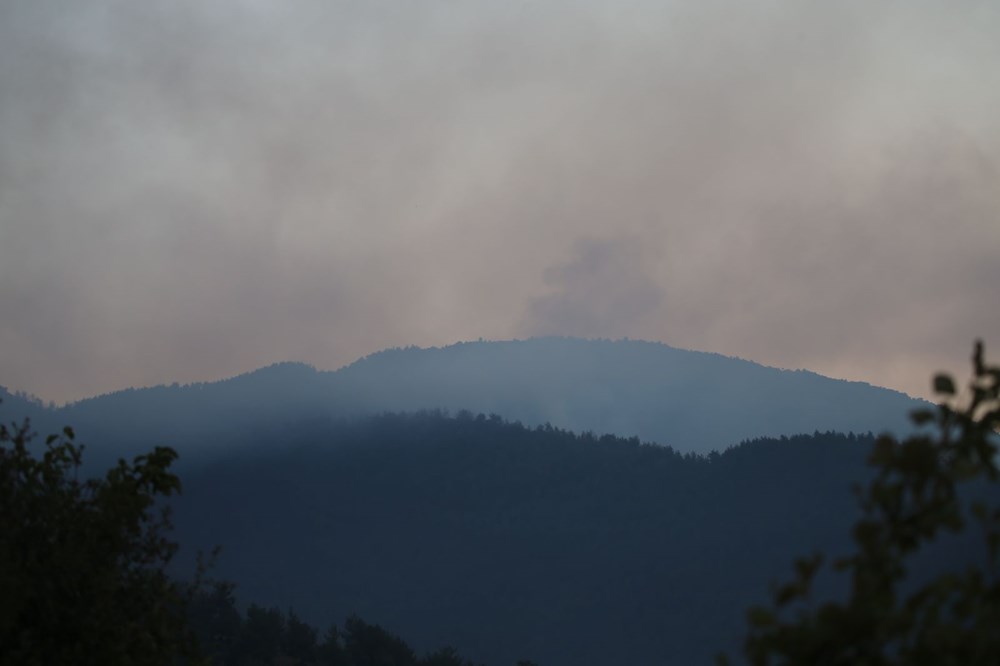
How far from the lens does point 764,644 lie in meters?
4.68

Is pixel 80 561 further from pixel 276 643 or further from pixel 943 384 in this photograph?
pixel 276 643

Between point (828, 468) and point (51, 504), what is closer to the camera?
point (51, 504)

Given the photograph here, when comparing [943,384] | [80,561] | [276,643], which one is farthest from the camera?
[276,643]

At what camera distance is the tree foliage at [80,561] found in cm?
1042

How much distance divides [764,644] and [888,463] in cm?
97

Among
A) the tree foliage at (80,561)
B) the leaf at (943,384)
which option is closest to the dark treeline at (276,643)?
the tree foliage at (80,561)

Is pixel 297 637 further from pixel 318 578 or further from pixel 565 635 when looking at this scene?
pixel 318 578

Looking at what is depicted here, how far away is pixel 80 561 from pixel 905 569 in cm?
862

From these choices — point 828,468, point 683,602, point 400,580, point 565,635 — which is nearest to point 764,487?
point 828,468

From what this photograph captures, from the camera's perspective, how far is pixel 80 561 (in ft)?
35.7

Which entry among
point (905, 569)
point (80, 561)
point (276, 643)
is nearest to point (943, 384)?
point (905, 569)

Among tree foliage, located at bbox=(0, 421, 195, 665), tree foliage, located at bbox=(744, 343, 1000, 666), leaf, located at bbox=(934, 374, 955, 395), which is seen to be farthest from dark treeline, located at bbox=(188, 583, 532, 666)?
leaf, located at bbox=(934, 374, 955, 395)

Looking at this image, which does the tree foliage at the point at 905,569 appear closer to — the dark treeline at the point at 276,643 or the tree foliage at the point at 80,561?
the tree foliage at the point at 80,561

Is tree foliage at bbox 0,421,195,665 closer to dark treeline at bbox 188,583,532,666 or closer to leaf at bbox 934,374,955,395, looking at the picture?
leaf at bbox 934,374,955,395
